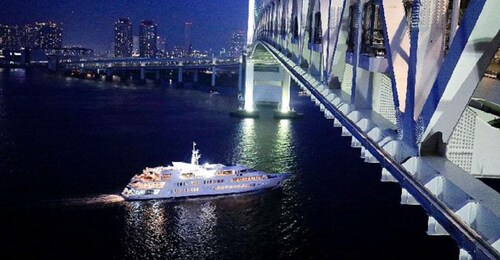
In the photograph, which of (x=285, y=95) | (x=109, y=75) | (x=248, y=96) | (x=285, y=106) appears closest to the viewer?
(x=285, y=106)

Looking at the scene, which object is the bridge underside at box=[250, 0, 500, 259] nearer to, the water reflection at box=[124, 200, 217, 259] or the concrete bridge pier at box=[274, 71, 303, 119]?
the water reflection at box=[124, 200, 217, 259]

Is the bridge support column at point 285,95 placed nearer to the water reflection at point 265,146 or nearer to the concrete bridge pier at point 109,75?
the water reflection at point 265,146

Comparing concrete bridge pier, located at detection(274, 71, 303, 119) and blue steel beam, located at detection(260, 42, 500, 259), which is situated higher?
blue steel beam, located at detection(260, 42, 500, 259)

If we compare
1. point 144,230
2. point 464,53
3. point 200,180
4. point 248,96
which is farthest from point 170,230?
point 248,96

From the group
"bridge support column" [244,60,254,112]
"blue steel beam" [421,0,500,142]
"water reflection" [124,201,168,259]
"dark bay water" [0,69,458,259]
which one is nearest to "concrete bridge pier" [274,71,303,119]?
"bridge support column" [244,60,254,112]

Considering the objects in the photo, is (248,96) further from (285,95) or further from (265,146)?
(265,146)

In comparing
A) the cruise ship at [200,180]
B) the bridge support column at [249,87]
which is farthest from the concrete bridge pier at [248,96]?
the cruise ship at [200,180]

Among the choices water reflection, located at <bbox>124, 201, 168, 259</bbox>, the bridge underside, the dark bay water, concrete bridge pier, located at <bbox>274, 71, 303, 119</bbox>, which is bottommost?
water reflection, located at <bbox>124, 201, 168, 259</bbox>
